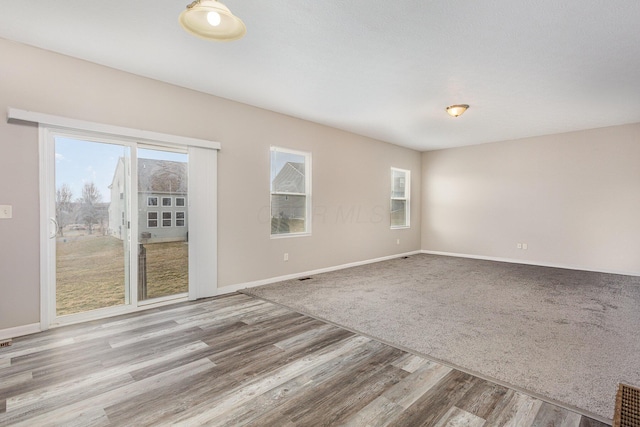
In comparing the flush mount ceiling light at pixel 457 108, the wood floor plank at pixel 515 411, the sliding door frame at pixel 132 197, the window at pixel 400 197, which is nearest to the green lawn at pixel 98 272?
the sliding door frame at pixel 132 197

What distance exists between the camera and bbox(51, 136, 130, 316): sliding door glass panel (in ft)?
10.2

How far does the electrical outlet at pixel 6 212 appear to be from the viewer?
277 cm

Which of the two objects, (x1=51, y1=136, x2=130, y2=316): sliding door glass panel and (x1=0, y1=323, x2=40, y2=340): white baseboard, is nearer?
(x1=0, y1=323, x2=40, y2=340): white baseboard

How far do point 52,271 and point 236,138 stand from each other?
2.60 meters

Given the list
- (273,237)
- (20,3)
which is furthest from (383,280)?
(20,3)

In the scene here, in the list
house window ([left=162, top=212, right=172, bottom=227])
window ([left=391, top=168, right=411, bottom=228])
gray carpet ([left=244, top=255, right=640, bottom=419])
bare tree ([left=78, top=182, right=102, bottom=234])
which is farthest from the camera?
window ([left=391, top=168, right=411, bottom=228])

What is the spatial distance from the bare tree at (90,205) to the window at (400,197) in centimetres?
577

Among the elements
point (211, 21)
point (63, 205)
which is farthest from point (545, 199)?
point (63, 205)

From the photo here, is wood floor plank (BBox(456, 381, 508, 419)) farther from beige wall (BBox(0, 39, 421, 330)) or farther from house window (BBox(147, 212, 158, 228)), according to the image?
house window (BBox(147, 212, 158, 228))

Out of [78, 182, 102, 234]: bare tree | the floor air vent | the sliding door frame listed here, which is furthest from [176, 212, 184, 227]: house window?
the floor air vent

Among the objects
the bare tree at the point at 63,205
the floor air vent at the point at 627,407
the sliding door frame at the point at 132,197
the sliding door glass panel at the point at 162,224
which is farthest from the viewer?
the sliding door glass panel at the point at 162,224

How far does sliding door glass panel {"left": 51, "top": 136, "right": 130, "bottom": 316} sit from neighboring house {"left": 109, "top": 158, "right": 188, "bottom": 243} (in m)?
0.01

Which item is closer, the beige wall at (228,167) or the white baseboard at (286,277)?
the beige wall at (228,167)

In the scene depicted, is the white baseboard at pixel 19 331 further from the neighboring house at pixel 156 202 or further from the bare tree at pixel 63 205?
the neighboring house at pixel 156 202
